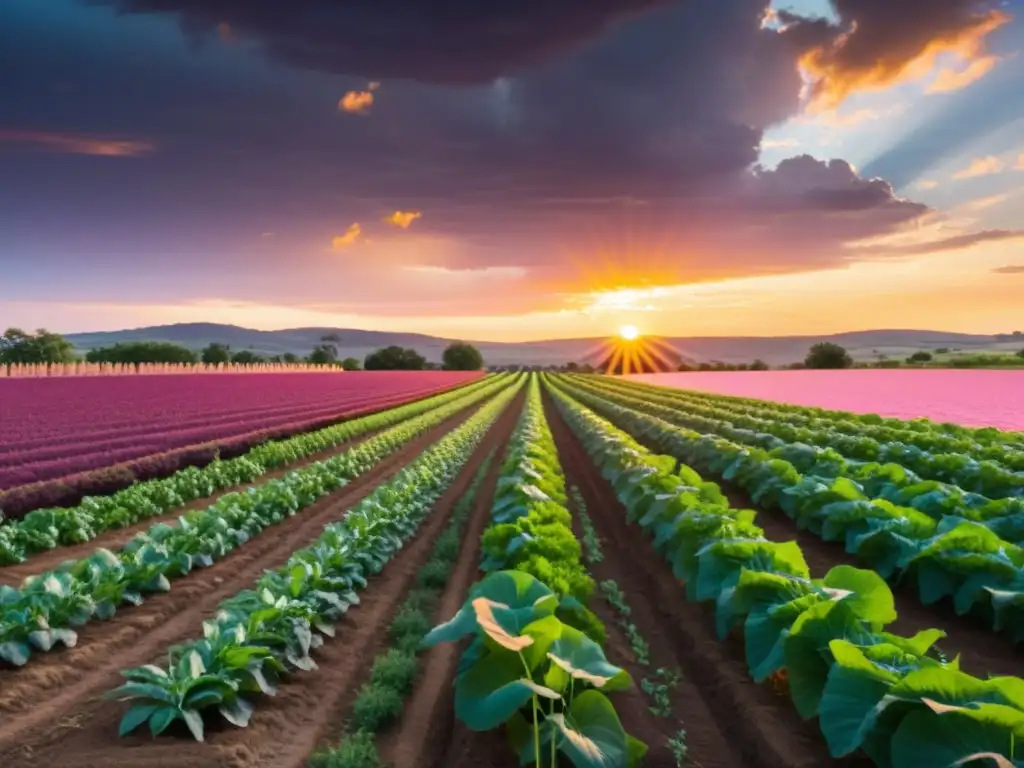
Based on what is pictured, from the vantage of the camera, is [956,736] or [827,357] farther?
[827,357]

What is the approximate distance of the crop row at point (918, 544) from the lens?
20.0 feet

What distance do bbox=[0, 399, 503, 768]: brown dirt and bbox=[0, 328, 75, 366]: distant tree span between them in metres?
72.5

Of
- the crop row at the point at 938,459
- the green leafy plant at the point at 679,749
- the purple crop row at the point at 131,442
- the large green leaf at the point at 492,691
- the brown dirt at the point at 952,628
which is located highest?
the large green leaf at the point at 492,691

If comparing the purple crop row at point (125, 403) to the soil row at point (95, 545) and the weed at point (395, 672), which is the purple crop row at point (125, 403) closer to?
the soil row at point (95, 545)

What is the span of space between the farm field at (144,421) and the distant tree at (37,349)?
1658 inches

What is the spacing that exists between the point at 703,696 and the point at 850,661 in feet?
7.64

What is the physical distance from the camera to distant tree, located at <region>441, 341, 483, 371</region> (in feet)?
423

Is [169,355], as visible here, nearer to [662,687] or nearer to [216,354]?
[216,354]

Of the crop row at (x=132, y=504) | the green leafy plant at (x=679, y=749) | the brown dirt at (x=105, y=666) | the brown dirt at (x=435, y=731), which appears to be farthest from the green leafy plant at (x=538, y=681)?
the crop row at (x=132, y=504)

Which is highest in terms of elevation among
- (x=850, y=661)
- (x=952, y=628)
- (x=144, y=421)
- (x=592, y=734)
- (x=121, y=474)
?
(x=850, y=661)

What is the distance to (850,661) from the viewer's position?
370 centimetres

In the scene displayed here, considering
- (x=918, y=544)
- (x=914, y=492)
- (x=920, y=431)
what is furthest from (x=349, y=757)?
(x=920, y=431)

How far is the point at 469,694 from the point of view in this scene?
13.1 ft

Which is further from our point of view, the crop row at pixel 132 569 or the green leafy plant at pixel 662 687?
the crop row at pixel 132 569
